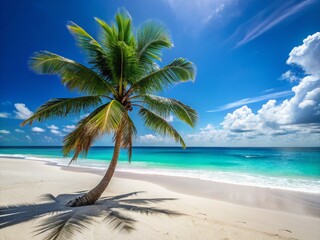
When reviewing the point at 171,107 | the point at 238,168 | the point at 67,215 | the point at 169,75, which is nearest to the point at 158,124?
the point at 171,107

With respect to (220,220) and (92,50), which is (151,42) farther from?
(220,220)

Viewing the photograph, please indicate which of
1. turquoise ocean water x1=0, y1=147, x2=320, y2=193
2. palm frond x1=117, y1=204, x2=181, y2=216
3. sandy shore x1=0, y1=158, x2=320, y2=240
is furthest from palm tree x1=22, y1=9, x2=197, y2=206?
turquoise ocean water x1=0, y1=147, x2=320, y2=193

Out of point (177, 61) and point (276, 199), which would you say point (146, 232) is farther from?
point (276, 199)

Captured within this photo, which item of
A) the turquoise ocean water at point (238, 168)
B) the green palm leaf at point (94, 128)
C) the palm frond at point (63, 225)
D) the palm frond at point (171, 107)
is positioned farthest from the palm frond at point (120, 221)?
the turquoise ocean water at point (238, 168)

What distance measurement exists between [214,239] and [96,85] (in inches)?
193

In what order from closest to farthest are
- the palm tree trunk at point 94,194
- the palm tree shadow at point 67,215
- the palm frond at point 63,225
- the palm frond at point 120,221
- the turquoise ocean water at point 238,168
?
the palm frond at point 63,225, the palm tree shadow at point 67,215, the palm frond at point 120,221, the palm tree trunk at point 94,194, the turquoise ocean water at point 238,168

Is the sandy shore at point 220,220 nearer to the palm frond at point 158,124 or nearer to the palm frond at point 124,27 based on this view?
the palm frond at point 158,124

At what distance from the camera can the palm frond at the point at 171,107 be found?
601 centimetres

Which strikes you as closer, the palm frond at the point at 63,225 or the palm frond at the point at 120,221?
the palm frond at the point at 63,225

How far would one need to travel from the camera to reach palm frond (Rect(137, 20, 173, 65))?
5848 millimetres

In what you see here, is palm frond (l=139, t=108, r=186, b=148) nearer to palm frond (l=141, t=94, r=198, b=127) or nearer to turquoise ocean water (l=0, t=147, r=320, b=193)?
palm frond (l=141, t=94, r=198, b=127)

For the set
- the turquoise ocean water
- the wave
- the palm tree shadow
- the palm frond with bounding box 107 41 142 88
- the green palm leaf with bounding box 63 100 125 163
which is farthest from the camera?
the turquoise ocean water

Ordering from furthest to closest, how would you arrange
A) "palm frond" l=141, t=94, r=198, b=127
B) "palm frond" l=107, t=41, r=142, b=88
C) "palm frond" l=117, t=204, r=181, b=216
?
"palm frond" l=141, t=94, r=198, b=127 < "palm frond" l=107, t=41, r=142, b=88 < "palm frond" l=117, t=204, r=181, b=216

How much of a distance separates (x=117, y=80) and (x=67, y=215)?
3.78 m
